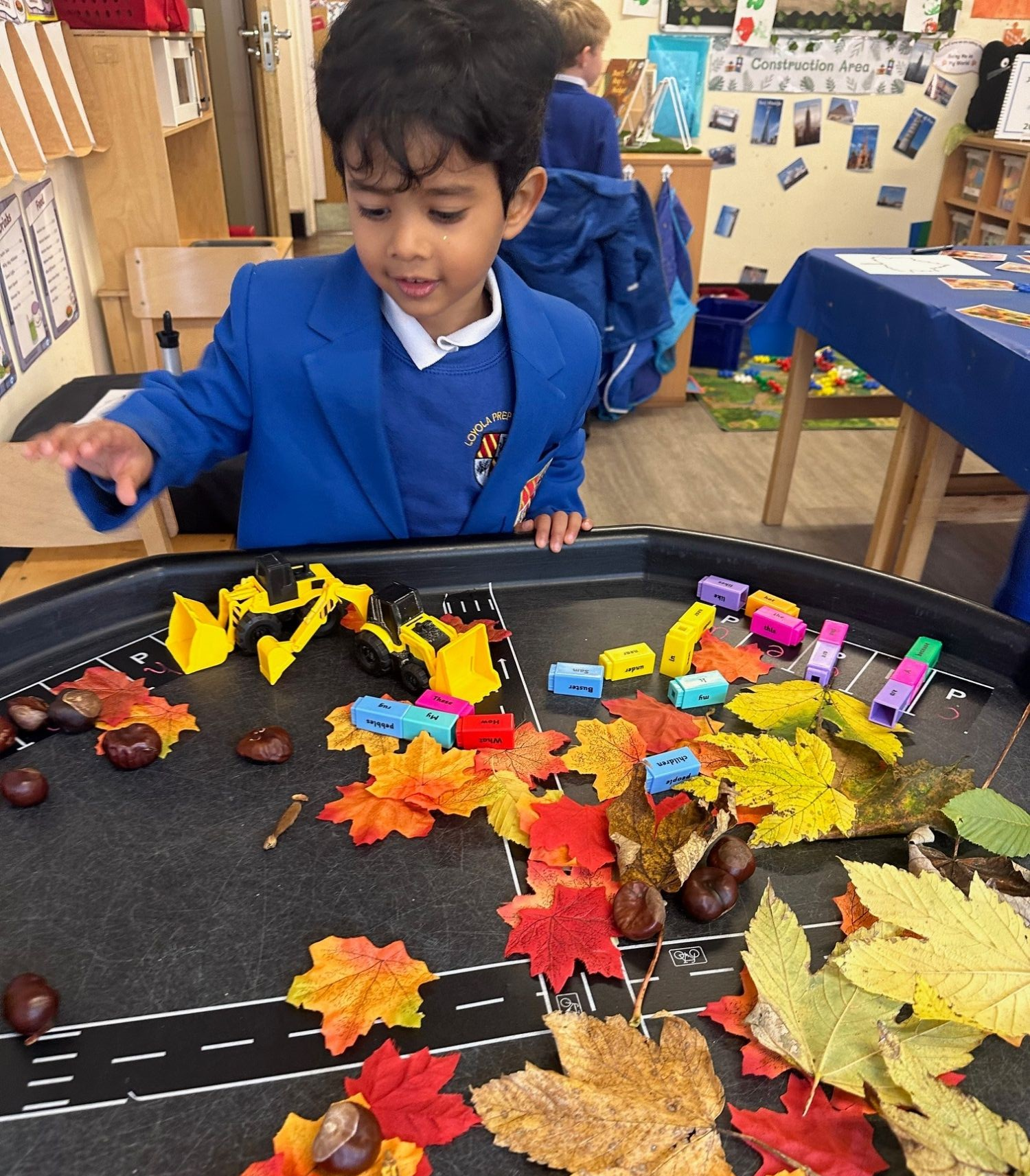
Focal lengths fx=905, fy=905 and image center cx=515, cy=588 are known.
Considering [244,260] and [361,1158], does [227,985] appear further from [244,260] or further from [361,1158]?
[244,260]

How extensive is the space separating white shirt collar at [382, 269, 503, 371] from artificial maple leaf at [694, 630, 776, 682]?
1.52 feet

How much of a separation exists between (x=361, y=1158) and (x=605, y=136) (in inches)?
109

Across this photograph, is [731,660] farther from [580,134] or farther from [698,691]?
[580,134]

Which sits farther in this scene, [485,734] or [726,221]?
[726,221]

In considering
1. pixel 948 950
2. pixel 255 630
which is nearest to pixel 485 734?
pixel 255 630

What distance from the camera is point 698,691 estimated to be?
77 cm

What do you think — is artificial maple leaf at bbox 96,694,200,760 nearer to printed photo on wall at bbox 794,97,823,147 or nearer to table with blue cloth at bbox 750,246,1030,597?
table with blue cloth at bbox 750,246,1030,597

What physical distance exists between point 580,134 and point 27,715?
248 centimetres

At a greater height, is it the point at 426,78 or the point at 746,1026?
the point at 426,78

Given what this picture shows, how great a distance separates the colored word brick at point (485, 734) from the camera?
72 cm

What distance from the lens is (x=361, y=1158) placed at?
1.44 feet

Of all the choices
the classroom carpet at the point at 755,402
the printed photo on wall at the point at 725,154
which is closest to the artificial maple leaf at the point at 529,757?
the classroom carpet at the point at 755,402

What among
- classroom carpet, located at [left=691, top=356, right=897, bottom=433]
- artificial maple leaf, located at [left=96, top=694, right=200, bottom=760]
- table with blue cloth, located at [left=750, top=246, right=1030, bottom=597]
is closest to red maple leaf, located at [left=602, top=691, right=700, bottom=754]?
artificial maple leaf, located at [left=96, top=694, right=200, bottom=760]

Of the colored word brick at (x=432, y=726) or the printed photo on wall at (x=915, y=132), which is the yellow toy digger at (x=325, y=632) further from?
the printed photo on wall at (x=915, y=132)
